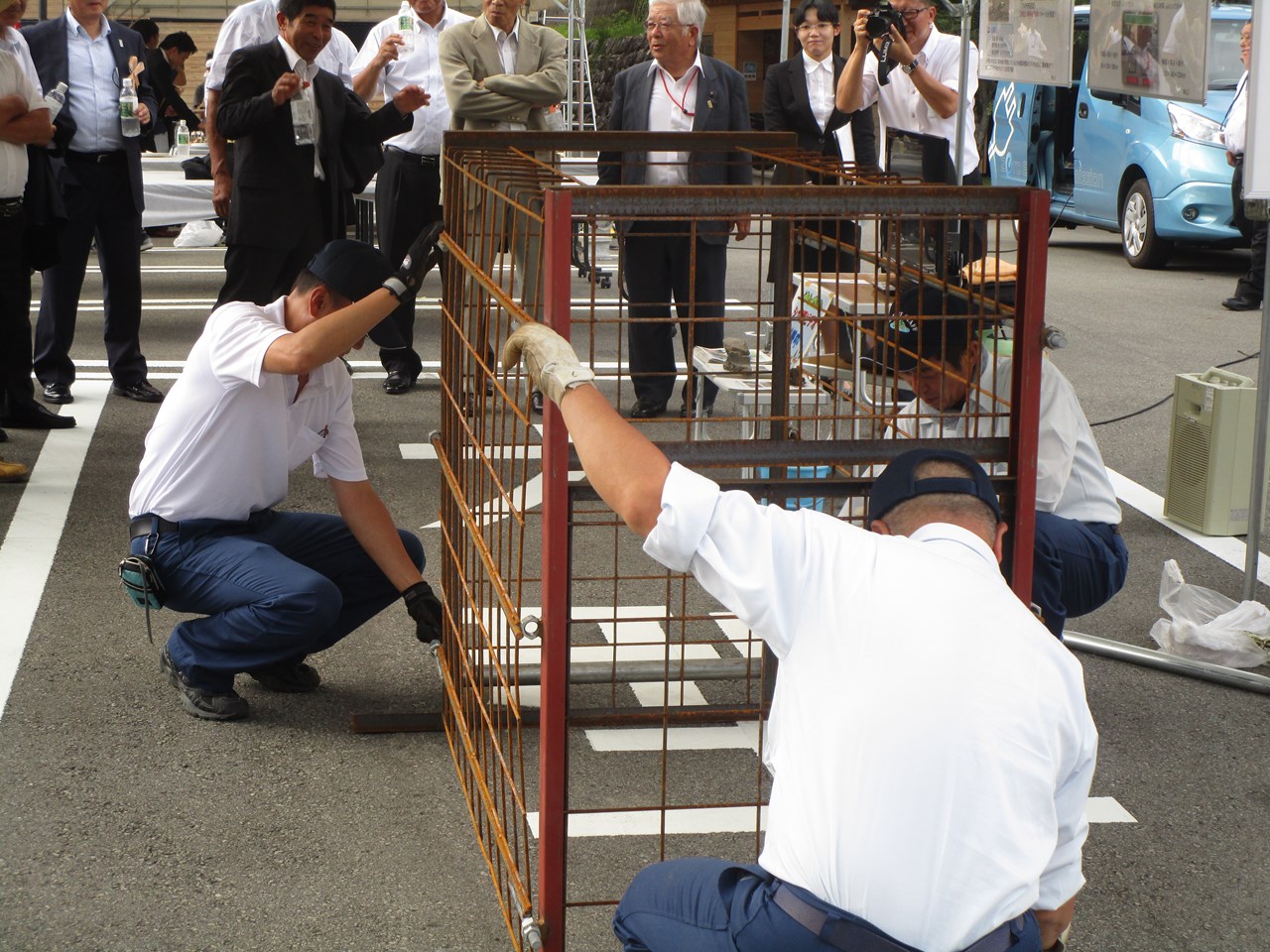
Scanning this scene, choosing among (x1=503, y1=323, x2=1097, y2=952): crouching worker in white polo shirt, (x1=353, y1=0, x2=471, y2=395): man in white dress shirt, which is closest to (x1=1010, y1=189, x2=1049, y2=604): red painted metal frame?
(x1=503, y1=323, x2=1097, y2=952): crouching worker in white polo shirt

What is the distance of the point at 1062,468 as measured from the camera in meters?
3.63

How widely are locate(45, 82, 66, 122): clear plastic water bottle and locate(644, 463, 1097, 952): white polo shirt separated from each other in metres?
5.18

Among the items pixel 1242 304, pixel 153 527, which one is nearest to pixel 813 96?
pixel 1242 304

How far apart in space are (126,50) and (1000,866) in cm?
638

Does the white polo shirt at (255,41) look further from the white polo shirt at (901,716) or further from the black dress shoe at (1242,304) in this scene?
the black dress shoe at (1242,304)

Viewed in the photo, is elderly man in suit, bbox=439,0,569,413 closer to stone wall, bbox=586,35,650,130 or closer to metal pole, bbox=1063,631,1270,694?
metal pole, bbox=1063,631,1270,694

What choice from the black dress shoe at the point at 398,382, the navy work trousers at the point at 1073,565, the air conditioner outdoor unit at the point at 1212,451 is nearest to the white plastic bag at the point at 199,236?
the black dress shoe at the point at 398,382

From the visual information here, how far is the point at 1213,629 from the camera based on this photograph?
4.52 meters

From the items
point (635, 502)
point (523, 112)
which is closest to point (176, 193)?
point (523, 112)

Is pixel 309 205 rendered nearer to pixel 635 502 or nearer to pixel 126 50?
pixel 126 50

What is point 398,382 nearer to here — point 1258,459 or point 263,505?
point 263,505

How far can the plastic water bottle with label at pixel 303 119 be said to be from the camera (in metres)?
6.36

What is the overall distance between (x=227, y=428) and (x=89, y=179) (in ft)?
11.9

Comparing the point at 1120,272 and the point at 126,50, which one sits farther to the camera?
the point at 1120,272
